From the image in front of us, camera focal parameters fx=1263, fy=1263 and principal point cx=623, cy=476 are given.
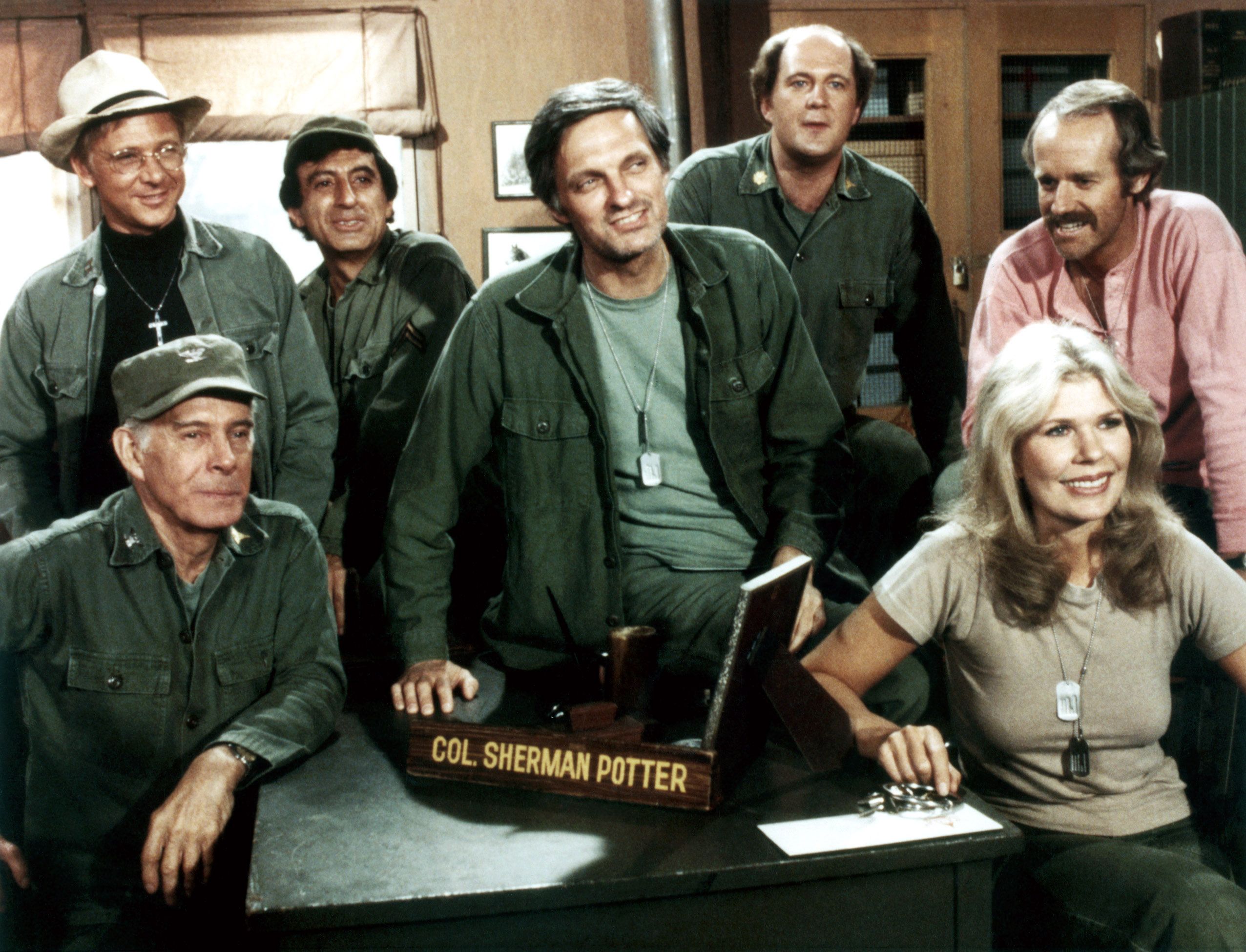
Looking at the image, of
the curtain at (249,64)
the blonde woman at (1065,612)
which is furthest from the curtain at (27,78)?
the blonde woman at (1065,612)

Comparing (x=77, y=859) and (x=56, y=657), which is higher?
(x=56, y=657)

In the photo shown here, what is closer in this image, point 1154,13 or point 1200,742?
point 1200,742

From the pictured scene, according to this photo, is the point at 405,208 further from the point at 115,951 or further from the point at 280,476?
the point at 115,951

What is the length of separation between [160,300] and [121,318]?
9cm

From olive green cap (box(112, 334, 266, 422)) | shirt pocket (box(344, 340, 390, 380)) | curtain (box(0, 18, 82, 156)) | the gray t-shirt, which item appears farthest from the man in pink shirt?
curtain (box(0, 18, 82, 156))

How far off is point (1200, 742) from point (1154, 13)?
192 inches

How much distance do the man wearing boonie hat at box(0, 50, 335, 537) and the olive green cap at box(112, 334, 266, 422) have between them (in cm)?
46

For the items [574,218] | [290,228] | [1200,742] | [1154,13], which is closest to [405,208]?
[290,228]

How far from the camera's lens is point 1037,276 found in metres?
2.88

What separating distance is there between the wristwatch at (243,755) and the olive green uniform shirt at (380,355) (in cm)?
111

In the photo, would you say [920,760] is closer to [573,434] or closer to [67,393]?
[573,434]

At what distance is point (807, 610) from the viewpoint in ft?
7.40

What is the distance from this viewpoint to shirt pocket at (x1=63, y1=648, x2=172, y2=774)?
2.20m

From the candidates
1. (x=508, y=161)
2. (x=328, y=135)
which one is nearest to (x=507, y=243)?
(x=508, y=161)
